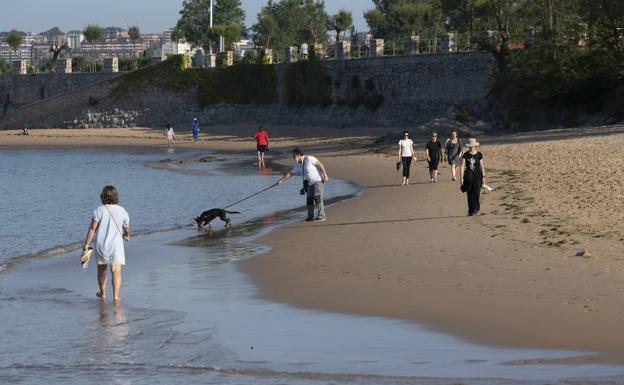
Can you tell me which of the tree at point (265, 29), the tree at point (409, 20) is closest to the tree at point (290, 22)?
the tree at point (265, 29)

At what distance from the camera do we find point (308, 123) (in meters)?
59.3

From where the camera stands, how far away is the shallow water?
905cm

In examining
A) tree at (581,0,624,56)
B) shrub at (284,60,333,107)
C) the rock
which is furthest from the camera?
shrub at (284,60,333,107)

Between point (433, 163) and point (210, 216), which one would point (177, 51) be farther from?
point (210, 216)

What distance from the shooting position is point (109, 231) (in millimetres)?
12586

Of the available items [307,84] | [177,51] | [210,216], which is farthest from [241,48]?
[210,216]

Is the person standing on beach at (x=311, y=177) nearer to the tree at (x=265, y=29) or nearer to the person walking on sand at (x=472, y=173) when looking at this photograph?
the person walking on sand at (x=472, y=173)

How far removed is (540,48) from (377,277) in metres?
32.0

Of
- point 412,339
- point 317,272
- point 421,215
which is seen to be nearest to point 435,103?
point 421,215

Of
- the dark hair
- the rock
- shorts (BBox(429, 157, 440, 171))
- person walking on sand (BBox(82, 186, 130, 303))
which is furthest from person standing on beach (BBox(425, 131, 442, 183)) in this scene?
the dark hair

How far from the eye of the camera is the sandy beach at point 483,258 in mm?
10672

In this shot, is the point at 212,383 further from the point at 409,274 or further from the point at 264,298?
the point at 409,274

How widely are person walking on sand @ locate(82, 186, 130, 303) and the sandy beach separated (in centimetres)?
178

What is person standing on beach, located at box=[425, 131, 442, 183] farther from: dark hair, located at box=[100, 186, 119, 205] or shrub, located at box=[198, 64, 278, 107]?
shrub, located at box=[198, 64, 278, 107]
